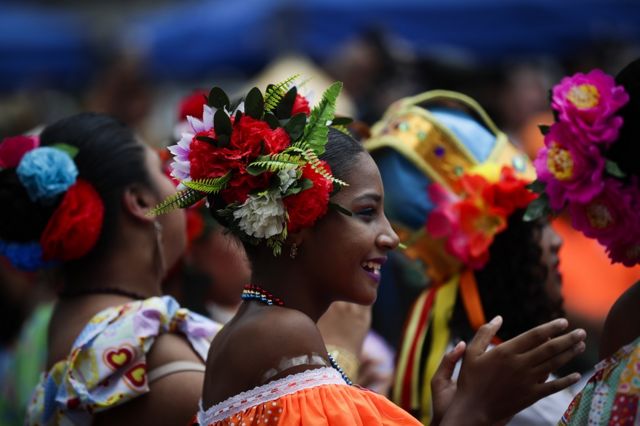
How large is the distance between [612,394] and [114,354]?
141 cm

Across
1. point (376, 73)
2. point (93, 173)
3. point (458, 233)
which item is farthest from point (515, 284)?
point (376, 73)

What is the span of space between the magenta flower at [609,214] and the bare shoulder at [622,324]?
5.8 inches

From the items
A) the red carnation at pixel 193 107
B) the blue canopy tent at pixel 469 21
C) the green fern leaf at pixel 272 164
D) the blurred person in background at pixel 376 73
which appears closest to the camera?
the green fern leaf at pixel 272 164

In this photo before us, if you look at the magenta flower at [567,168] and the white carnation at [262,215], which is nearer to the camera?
the white carnation at [262,215]

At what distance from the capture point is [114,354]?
9.98 ft

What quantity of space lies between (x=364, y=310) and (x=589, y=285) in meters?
2.83

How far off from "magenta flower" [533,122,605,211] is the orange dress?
0.71m

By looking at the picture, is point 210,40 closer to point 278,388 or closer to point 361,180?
point 361,180

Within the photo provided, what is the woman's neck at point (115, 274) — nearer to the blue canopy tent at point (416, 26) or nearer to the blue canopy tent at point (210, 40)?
the blue canopy tent at point (416, 26)

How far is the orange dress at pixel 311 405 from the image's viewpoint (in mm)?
2336

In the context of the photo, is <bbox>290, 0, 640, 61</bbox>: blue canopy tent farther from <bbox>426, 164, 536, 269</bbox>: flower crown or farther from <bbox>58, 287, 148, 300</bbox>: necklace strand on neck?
<bbox>58, 287, 148, 300</bbox>: necklace strand on neck

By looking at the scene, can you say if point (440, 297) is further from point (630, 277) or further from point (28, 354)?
point (630, 277)

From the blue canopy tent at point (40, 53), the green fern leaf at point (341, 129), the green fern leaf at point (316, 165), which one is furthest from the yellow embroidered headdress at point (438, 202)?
the blue canopy tent at point (40, 53)

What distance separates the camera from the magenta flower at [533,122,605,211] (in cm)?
256
